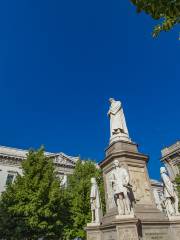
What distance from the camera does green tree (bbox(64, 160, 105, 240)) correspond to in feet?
73.6

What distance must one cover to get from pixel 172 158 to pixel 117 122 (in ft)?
92.6

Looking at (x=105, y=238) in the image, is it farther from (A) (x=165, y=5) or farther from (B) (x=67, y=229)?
(B) (x=67, y=229)

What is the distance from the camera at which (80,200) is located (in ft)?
78.1

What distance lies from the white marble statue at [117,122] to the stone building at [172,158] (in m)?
26.6

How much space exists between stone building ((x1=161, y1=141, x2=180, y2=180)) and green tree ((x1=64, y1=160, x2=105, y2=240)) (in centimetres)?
1588

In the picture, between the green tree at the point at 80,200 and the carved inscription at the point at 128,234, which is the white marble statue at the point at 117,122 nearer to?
the carved inscription at the point at 128,234

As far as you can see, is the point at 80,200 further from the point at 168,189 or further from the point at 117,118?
the point at 168,189

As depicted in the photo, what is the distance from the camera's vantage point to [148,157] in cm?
1153

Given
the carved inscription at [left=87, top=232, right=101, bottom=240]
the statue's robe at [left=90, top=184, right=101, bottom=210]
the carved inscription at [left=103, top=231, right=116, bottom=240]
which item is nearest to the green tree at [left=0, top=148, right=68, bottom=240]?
the statue's robe at [left=90, top=184, right=101, bottom=210]

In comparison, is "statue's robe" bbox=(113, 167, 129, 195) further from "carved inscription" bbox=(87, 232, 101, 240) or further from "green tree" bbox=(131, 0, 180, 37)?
"green tree" bbox=(131, 0, 180, 37)

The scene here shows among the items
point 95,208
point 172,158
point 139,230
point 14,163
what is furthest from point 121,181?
point 14,163

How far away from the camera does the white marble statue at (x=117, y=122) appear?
12.4 m

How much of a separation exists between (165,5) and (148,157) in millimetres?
8368

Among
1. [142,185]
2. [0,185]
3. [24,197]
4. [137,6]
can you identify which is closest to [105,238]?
[142,185]
